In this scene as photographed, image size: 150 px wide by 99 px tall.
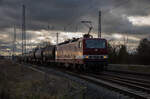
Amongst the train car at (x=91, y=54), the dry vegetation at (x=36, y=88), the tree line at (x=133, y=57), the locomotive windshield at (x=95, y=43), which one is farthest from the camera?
the tree line at (x=133, y=57)

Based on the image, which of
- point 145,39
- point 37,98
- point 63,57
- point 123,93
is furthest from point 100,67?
point 145,39

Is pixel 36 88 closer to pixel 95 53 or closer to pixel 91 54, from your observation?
pixel 91 54

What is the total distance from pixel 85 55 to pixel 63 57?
26.3 ft

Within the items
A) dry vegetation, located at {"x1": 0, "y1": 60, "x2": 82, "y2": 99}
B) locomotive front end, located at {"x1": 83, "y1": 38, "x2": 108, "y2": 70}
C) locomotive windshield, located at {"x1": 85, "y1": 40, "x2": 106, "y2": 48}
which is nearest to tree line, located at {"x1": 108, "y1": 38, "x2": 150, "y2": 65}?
locomotive windshield, located at {"x1": 85, "y1": 40, "x2": 106, "y2": 48}

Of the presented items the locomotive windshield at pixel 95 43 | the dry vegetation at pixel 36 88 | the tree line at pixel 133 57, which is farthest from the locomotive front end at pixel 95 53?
the tree line at pixel 133 57

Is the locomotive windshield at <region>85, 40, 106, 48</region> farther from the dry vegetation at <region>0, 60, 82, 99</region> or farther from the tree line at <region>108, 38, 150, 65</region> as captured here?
the tree line at <region>108, 38, 150, 65</region>

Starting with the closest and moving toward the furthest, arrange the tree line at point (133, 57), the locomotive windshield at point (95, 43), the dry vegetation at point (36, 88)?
the dry vegetation at point (36, 88)
the locomotive windshield at point (95, 43)
the tree line at point (133, 57)

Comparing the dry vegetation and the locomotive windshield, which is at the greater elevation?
the locomotive windshield

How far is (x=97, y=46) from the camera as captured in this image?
71.0 ft

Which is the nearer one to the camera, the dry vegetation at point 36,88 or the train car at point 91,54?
the dry vegetation at point 36,88

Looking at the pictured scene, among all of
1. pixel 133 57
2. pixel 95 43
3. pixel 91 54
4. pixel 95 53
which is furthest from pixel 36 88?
pixel 133 57

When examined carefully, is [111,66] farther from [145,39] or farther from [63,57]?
[145,39]

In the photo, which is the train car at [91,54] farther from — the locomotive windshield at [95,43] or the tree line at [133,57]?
the tree line at [133,57]

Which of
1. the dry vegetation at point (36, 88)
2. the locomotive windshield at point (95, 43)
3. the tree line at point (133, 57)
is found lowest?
the dry vegetation at point (36, 88)
